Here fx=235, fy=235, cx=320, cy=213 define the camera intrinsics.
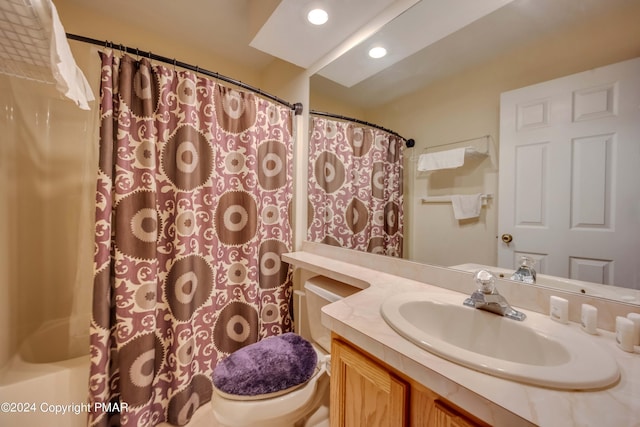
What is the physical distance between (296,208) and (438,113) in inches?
43.5

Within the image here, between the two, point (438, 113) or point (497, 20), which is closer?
point (497, 20)

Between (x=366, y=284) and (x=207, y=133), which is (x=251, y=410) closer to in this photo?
(x=366, y=284)

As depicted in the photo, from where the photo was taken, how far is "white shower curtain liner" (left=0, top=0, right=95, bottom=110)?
0.71 meters

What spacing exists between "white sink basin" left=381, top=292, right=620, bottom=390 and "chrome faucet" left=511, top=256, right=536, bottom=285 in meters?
0.12

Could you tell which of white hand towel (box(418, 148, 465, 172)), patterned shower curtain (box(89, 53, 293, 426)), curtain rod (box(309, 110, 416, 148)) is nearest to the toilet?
patterned shower curtain (box(89, 53, 293, 426))

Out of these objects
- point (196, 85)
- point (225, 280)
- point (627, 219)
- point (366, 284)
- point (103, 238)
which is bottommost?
point (225, 280)

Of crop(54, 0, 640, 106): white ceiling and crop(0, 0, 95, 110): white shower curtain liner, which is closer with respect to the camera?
crop(0, 0, 95, 110): white shower curtain liner

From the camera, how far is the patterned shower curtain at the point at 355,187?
4.32ft

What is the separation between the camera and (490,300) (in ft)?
2.39

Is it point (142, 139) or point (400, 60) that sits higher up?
point (400, 60)

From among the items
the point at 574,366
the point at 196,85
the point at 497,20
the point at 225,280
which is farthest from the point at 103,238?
the point at 497,20

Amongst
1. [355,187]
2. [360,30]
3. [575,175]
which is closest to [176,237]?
[355,187]

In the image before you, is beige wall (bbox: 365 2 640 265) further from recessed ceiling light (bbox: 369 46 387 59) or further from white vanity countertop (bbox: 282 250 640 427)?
white vanity countertop (bbox: 282 250 640 427)

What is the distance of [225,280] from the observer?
1426mm
